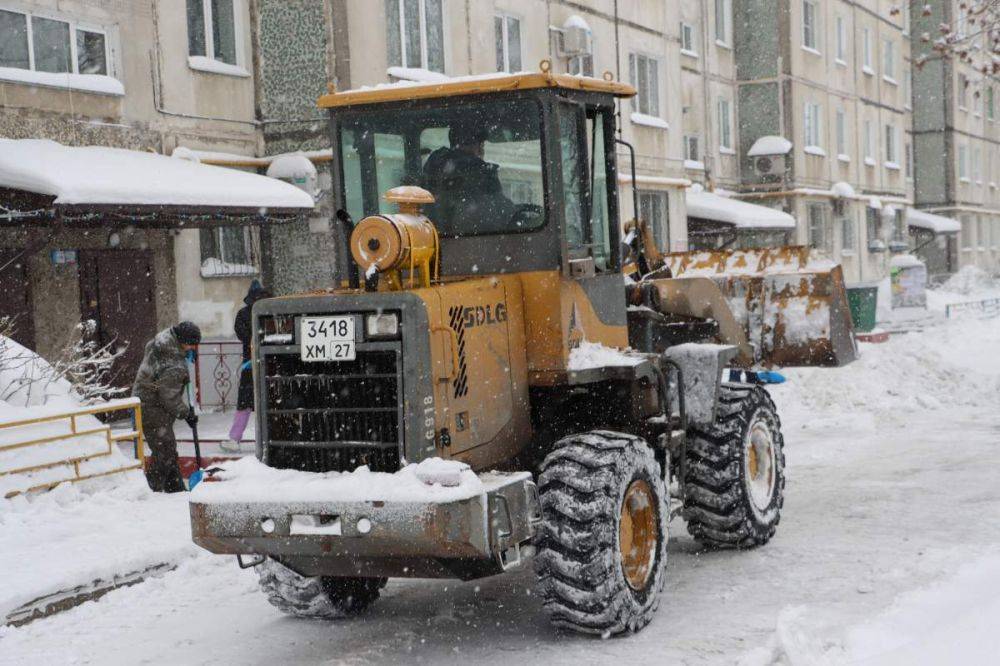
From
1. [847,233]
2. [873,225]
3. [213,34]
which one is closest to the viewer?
[213,34]

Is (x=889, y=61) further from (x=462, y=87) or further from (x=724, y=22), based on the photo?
(x=462, y=87)

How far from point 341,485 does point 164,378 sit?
5.71 meters

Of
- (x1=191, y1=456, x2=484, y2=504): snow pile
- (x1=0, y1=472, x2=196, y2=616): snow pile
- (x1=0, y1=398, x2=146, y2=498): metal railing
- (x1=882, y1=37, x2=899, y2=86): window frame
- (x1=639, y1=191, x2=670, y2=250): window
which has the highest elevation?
(x1=882, y1=37, x2=899, y2=86): window frame

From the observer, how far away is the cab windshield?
22.6 ft

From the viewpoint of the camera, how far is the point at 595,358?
7.17 meters

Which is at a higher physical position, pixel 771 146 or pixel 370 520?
pixel 771 146

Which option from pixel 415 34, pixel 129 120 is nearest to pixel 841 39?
pixel 415 34

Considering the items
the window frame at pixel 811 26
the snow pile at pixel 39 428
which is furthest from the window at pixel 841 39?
the snow pile at pixel 39 428

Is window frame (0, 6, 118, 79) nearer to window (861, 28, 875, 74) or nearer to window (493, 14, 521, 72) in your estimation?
window (493, 14, 521, 72)

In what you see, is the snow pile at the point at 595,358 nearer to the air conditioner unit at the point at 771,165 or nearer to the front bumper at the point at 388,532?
the front bumper at the point at 388,532

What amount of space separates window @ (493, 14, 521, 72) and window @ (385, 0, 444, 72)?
1.71m

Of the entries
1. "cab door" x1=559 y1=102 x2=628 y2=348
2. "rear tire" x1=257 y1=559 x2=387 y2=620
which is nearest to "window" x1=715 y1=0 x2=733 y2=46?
"cab door" x1=559 y1=102 x2=628 y2=348

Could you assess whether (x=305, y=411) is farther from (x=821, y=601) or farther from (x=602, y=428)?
(x=821, y=601)

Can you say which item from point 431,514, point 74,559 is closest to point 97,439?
point 74,559
